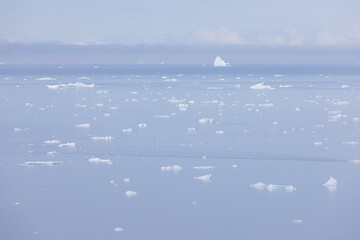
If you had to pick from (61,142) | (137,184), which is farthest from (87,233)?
(61,142)

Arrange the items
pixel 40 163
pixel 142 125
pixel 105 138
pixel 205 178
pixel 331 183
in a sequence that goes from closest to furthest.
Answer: pixel 331 183 < pixel 205 178 < pixel 40 163 < pixel 105 138 < pixel 142 125

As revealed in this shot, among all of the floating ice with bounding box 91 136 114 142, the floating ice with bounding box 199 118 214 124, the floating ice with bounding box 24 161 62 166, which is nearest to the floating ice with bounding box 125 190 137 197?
the floating ice with bounding box 24 161 62 166

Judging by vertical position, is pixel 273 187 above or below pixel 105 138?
below

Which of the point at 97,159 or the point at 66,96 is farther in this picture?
the point at 66,96

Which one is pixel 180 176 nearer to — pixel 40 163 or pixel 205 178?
pixel 205 178

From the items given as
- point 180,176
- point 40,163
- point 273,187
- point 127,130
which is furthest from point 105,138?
point 273,187

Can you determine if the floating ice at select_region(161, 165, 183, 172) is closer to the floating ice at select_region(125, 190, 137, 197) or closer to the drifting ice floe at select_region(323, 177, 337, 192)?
the floating ice at select_region(125, 190, 137, 197)

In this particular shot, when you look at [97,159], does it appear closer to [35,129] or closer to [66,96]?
[35,129]

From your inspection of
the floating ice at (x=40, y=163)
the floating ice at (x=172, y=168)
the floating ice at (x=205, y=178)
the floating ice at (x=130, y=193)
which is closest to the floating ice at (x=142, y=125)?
the floating ice at (x=40, y=163)
